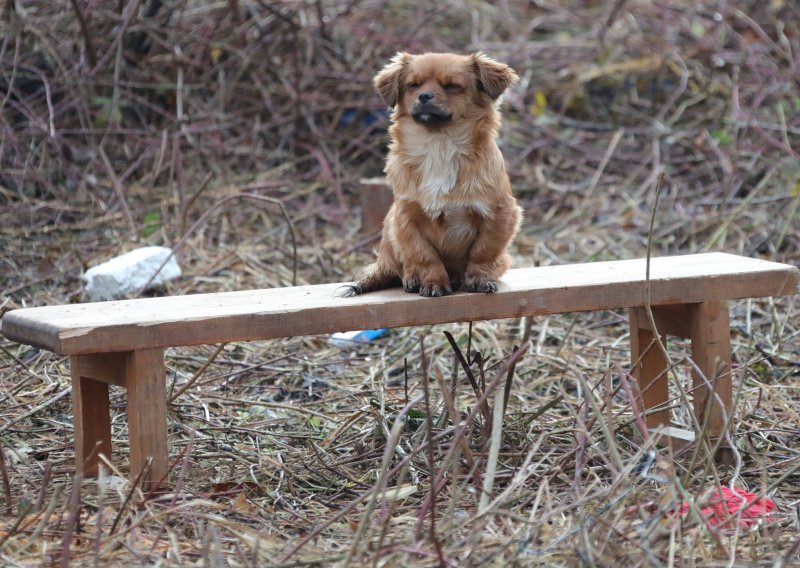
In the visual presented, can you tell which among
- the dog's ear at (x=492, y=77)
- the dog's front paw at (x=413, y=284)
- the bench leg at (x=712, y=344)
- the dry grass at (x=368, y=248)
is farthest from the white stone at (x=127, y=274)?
the bench leg at (x=712, y=344)

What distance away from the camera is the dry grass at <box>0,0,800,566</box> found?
10.1 ft

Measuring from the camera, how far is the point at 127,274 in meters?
5.82

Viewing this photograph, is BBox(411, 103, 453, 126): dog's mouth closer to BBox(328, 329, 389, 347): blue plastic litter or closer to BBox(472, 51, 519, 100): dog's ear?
BBox(472, 51, 519, 100): dog's ear

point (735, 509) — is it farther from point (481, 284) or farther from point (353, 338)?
point (353, 338)

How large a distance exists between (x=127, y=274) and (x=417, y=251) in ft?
7.76

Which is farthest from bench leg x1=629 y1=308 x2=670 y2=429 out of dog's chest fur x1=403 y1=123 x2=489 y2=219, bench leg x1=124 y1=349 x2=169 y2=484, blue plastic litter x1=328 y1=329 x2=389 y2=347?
bench leg x1=124 y1=349 x2=169 y2=484

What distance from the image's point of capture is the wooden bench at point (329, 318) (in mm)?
3490

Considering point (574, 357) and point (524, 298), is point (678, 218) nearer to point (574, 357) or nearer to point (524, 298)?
point (574, 357)

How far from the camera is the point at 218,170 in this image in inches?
309

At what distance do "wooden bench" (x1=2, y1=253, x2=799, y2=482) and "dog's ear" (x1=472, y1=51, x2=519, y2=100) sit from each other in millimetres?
758

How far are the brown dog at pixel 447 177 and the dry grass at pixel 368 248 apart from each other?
39 centimetres

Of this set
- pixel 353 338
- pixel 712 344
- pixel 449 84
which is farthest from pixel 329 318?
pixel 353 338

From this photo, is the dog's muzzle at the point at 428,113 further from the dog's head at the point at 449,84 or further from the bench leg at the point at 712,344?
the bench leg at the point at 712,344

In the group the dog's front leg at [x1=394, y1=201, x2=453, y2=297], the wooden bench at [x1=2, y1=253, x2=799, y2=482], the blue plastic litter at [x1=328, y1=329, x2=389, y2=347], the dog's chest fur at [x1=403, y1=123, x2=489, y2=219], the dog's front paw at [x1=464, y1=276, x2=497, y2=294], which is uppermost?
the dog's chest fur at [x1=403, y1=123, x2=489, y2=219]
